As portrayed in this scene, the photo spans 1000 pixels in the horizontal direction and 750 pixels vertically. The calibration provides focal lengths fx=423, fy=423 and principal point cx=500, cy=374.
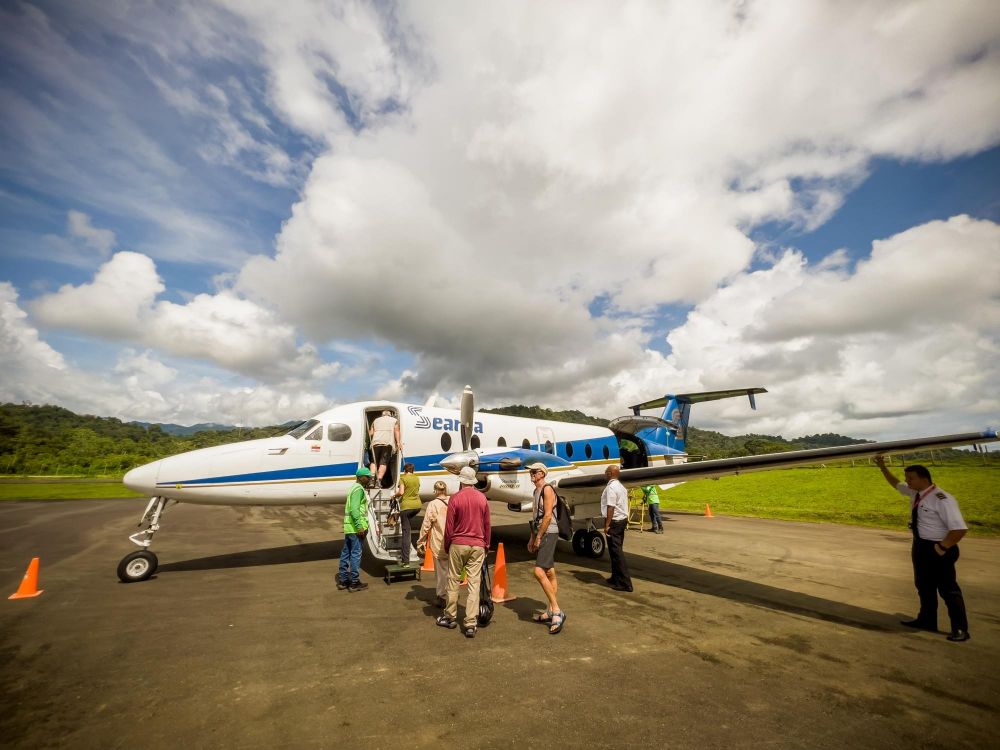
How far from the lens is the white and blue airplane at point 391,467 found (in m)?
7.90

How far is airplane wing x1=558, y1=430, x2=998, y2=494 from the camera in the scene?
670 cm

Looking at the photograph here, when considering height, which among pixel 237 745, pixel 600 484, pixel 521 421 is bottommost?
pixel 237 745

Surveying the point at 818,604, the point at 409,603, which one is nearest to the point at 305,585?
the point at 409,603

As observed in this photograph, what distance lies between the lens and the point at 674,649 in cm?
514

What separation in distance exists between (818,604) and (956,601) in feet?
6.07

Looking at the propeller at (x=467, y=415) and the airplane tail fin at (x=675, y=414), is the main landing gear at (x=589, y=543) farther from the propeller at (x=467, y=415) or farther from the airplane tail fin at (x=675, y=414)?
the airplane tail fin at (x=675, y=414)

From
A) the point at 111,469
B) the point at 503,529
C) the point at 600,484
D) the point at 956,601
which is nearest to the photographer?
the point at 956,601

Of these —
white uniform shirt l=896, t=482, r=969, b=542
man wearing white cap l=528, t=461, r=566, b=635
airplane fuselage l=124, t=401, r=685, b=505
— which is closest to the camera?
white uniform shirt l=896, t=482, r=969, b=542

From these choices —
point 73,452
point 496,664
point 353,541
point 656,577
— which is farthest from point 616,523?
point 73,452

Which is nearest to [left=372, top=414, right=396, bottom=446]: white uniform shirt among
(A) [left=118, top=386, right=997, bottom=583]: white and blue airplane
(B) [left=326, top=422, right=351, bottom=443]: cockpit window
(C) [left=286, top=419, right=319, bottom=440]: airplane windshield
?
(A) [left=118, top=386, right=997, bottom=583]: white and blue airplane

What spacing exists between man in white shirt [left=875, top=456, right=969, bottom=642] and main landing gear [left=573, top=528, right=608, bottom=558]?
239 inches

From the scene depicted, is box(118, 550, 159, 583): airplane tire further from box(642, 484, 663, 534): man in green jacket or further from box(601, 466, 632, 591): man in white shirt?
box(642, 484, 663, 534): man in green jacket

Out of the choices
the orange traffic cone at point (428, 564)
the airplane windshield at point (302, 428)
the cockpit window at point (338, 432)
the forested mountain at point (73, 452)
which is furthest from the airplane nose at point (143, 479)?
the forested mountain at point (73, 452)

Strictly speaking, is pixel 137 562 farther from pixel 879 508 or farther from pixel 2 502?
pixel 879 508
